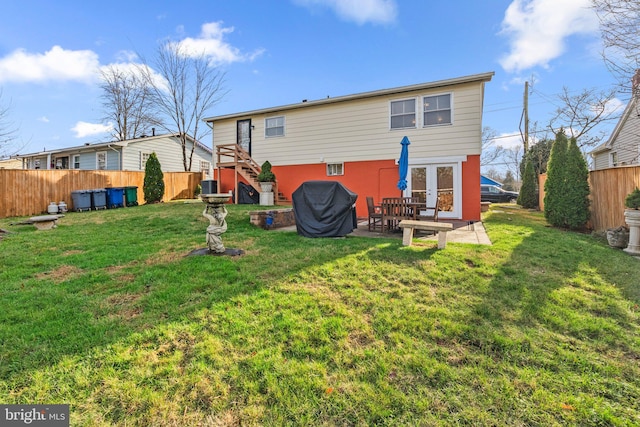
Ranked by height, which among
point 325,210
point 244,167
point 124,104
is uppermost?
point 124,104

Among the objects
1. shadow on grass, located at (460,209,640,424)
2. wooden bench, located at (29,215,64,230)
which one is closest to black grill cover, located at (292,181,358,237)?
shadow on grass, located at (460,209,640,424)

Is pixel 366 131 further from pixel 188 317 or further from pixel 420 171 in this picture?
pixel 188 317

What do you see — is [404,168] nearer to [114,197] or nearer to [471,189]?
[471,189]

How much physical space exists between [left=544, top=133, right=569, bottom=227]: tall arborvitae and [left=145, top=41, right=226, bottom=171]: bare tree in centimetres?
2017

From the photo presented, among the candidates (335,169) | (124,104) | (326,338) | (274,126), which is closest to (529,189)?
(335,169)

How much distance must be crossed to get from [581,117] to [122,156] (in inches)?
1209

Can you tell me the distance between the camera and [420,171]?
1087 cm

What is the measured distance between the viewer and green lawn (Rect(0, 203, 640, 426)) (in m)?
2.03

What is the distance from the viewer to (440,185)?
10.5 m

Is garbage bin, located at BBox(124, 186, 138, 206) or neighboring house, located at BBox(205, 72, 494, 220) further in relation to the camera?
garbage bin, located at BBox(124, 186, 138, 206)

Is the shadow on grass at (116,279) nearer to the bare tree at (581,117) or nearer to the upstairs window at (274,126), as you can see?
the upstairs window at (274,126)

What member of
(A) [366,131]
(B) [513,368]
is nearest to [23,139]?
(A) [366,131]

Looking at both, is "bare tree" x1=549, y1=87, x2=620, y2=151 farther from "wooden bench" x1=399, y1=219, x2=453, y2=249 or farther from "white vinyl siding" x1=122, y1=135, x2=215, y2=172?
"white vinyl siding" x1=122, y1=135, x2=215, y2=172

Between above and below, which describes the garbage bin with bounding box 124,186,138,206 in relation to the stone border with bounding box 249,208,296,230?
above
